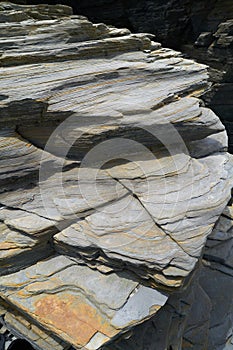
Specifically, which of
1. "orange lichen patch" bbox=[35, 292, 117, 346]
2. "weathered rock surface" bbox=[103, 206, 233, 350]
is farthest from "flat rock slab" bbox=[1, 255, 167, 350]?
"weathered rock surface" bbox=[103, 206, 233, 350]

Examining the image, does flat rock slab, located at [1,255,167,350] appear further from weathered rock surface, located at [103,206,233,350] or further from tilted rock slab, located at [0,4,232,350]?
weathered rock surface, located at [103,206,233,350]

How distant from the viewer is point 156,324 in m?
8.77

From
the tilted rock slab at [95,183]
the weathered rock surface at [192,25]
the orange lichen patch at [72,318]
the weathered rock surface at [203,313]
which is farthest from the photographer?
the weathered rock surface at [192,25]

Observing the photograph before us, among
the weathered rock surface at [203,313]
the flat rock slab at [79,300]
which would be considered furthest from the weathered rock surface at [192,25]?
the flat rock slab at [79,300]

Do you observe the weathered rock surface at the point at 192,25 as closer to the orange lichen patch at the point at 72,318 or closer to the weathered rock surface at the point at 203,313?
the weathered rock surface at the point at 203,313

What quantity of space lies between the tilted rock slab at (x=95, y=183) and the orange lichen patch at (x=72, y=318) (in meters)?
0.02

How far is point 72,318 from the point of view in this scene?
712 cm

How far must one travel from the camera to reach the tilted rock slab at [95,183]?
727 centimetres

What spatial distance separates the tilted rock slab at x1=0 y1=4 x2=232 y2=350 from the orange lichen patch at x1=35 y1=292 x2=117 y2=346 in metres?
0.02

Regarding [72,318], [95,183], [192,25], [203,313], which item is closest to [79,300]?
[72,318]

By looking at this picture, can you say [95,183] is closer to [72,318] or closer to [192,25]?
[72,318]

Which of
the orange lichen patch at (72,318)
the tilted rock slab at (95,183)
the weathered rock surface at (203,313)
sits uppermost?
the tilted rock slab at (95,183)

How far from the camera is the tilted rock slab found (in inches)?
286

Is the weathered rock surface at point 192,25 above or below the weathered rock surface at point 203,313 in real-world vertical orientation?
above
